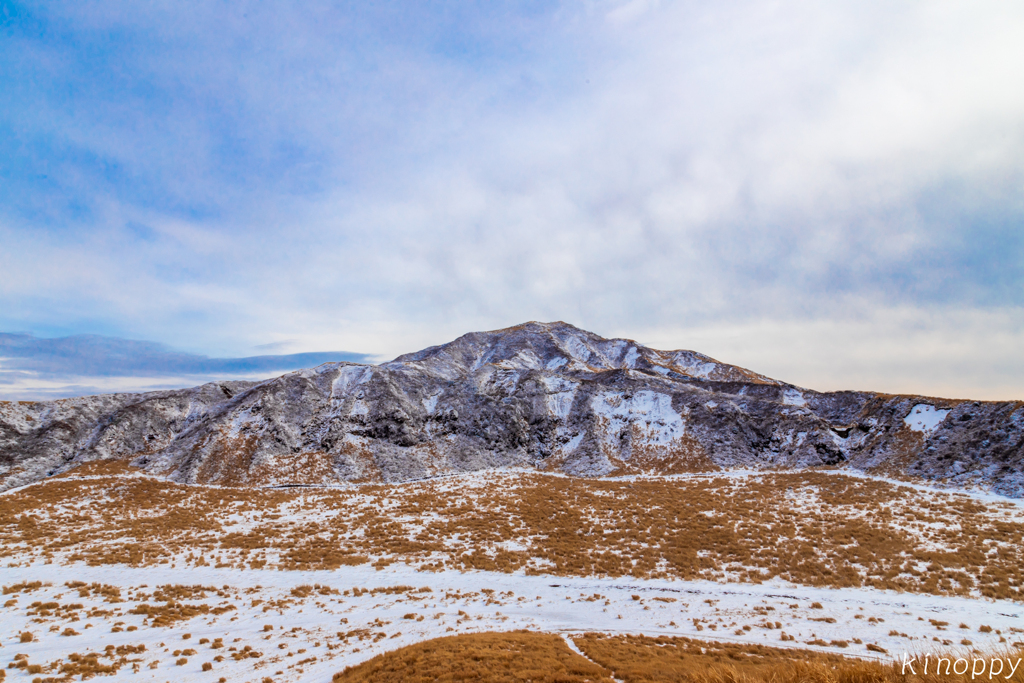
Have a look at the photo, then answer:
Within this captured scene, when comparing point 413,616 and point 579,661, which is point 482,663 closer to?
point 579,661

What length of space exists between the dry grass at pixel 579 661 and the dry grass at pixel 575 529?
9.40 meters

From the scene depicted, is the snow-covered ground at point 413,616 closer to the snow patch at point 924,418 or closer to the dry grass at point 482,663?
the dry grass at point 482,663

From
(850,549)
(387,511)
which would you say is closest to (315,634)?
(387,511)

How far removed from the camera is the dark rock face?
45.3 metres

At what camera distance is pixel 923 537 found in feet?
85.9

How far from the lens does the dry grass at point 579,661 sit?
11.5 m

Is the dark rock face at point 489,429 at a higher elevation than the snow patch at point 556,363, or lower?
lower

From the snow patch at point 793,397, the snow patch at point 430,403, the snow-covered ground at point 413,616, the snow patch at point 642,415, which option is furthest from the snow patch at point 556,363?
the snow-covered ground at point 413,616

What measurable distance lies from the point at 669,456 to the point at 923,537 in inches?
1072

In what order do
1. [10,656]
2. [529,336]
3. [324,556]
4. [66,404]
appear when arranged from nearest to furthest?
[10,656], [324,556], [66,404], [529,336]

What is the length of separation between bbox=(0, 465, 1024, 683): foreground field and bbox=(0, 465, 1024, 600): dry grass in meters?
0.19

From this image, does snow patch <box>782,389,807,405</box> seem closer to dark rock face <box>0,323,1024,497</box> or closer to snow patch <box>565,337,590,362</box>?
dark rock face <box>0,323,1024,497</box>

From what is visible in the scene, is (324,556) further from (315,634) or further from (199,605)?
(315,634)

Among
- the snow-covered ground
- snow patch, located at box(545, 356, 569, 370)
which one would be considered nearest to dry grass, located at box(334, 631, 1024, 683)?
the snow-covered ground
